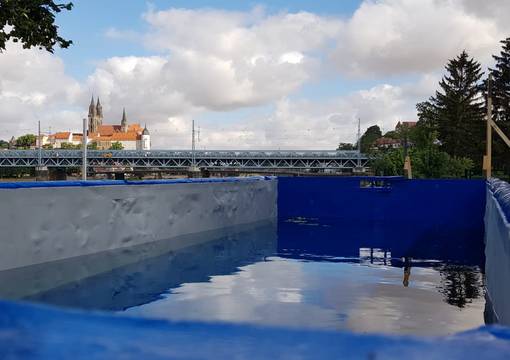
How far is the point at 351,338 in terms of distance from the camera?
1346 millimetres

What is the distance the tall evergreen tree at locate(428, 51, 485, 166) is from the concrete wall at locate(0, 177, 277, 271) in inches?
2163

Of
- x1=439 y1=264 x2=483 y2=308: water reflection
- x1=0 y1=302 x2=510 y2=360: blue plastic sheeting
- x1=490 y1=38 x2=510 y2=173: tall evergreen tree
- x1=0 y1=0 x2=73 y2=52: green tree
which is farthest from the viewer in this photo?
x1=490 y1=38 x2=510 y2=173: tall evergreen tree

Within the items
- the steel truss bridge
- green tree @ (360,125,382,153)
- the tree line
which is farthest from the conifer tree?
green tree @ (360,125,382,153)

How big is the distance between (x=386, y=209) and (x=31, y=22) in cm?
1271

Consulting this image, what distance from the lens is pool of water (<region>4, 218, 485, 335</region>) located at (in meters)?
6.17

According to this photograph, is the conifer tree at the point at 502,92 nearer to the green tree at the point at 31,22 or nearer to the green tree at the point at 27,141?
the green tree at the point at 31,22

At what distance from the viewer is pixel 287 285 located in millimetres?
7930

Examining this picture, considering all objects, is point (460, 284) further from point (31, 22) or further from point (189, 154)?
point (189, 154)

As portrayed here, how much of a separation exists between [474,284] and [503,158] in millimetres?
56927

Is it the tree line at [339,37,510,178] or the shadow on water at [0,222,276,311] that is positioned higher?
the tree line at [339,37,510,178]

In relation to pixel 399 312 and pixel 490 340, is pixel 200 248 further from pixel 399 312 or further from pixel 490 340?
pixel 490 340

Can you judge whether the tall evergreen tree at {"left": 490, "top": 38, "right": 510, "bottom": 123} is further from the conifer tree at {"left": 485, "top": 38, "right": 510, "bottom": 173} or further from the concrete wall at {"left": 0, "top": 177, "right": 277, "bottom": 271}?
the concrete wall at {"left": 0, "top": 177, "right": 277, "bottom": 271}

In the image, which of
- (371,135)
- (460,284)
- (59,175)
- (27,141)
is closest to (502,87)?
(59,175)

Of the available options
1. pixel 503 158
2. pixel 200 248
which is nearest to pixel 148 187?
pixel 200 248
